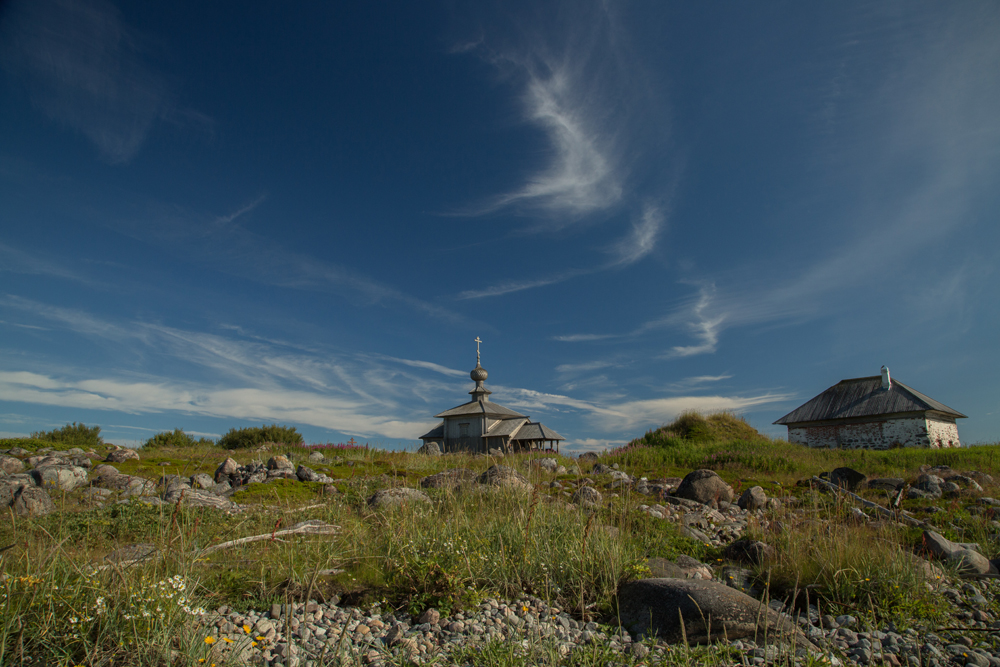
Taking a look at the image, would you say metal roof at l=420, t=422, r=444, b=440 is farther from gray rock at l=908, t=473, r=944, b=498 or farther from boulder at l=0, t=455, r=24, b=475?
gray rock at l=908, t=473, r=944, b=498

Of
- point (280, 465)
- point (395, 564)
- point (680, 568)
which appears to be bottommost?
point (680, 568)

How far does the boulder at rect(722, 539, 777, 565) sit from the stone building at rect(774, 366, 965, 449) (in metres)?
24.3

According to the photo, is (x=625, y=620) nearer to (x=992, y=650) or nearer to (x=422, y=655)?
(x=422, y=655)

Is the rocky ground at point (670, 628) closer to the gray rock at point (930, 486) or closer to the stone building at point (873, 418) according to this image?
the gray rock at point (930, 486)

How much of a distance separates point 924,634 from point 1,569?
700 centimetres

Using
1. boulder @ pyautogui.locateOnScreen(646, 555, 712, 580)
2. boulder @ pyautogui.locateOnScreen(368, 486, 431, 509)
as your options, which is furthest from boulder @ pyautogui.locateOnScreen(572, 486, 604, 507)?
boulder @ pyautogui.locateOnScreen(368, 486, 431, 509)

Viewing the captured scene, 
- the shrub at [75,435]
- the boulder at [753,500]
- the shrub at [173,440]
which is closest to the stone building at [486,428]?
the shrub at [173,440]

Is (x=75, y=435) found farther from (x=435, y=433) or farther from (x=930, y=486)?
(x=930, y=486)

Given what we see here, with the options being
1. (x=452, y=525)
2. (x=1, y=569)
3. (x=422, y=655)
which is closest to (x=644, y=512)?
(x=452, y=525)

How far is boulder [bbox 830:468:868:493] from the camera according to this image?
11133 mm

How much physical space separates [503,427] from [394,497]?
2524 cm

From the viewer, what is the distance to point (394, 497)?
7.26 m

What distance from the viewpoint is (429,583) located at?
423 cm

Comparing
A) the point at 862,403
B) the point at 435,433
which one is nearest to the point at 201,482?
the point at 435,433
